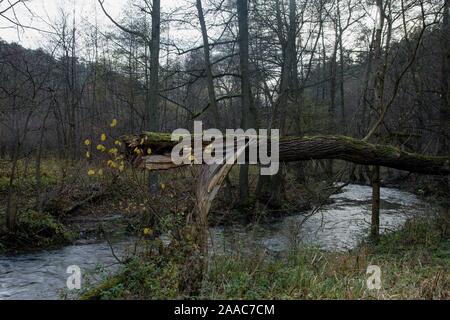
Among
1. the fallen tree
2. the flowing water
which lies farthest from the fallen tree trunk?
the flowing water

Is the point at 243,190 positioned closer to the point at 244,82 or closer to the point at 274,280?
the point at 244,82

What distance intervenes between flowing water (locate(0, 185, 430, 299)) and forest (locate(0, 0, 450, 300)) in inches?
2.7

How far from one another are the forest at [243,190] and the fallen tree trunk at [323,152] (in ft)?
0.09

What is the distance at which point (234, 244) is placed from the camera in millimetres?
6707

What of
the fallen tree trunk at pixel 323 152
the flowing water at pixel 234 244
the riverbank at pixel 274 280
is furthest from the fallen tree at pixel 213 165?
the flowing water at pixel 234 244

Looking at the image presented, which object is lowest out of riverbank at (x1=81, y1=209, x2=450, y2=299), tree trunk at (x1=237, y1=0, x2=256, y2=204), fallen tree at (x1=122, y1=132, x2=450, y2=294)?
riverbank at (x1=81, y1=209, x2=450, y2=299)

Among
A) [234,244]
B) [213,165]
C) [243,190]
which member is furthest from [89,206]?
[213,165]

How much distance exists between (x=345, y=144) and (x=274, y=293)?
3.89m

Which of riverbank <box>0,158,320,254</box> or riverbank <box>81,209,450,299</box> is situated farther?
riverbank <box>0,158,320,254</box>

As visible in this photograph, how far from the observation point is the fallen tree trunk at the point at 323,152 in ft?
21.5

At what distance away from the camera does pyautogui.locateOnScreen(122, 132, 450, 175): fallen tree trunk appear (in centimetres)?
654

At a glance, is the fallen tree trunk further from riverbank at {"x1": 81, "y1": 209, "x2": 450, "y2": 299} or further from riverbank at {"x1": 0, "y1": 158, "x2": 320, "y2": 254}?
riverbank at {"x1": 81, "y1": 209, "x2": 450, "y2": 299}
